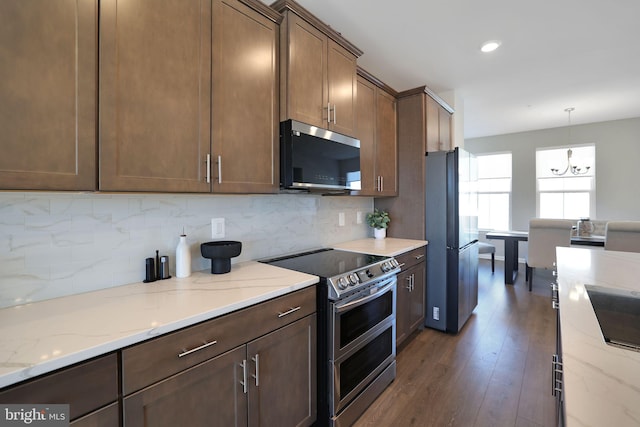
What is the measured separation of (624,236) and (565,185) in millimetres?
2707

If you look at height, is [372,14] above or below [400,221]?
above

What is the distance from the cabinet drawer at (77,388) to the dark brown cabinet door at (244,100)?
0.85 m

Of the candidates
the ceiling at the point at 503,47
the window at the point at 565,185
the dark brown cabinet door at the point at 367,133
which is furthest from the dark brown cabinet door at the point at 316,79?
the window at the point at 565,185

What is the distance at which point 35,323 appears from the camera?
982 millimetres

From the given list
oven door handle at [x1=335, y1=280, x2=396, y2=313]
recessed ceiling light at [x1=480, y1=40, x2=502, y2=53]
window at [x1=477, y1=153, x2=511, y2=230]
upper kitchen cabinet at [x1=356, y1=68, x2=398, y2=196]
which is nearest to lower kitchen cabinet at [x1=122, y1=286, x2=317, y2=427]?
oven door handle at [x1=335, y1=280, x2=396, y2=313]

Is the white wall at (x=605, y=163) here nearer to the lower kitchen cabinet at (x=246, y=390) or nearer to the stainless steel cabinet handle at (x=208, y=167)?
the lower kitchen cabinet at (x=246, y=390)

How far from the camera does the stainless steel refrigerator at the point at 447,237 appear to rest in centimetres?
275

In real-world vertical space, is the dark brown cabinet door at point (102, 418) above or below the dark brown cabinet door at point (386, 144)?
below

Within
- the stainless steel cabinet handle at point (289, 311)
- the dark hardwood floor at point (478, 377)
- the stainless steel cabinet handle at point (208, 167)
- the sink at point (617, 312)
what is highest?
the stainless steel cabinet handle at point (208, 167)

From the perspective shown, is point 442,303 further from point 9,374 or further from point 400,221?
point 9,374

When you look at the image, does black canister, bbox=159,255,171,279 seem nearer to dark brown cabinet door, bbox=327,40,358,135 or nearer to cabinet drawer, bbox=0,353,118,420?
cabinet drawer, bbox=0,353,118,420

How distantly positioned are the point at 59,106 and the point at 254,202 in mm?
1138

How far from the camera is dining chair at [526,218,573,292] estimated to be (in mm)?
3975

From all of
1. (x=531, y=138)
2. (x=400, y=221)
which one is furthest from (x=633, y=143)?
(x=400, y=221)
